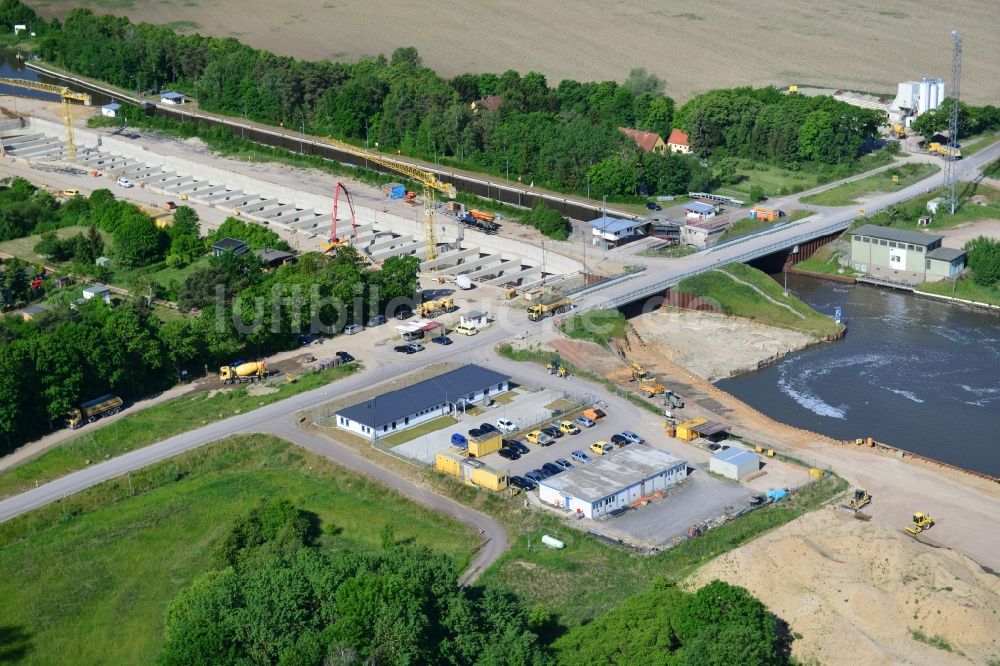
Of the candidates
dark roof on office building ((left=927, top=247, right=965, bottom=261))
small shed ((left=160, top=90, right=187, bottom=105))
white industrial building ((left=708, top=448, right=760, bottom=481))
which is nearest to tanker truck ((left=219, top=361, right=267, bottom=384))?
white industrial building ((left=708, top=448, right=760, bottom=481))

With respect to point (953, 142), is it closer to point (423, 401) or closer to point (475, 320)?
point (475, 320)

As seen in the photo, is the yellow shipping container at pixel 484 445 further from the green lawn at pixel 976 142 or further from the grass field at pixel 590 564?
the green lawn at pixel 976 142

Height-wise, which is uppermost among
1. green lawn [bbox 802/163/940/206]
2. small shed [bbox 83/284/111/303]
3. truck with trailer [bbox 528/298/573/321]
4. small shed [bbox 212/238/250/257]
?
green lawn [bbox 802/163/940/206]

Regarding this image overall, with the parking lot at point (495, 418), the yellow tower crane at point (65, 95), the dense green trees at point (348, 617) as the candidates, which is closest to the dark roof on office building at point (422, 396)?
the parking lot at point (495, 418)

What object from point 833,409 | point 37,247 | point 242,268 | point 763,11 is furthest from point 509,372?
point 763,11

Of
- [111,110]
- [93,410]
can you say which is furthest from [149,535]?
[111,110]

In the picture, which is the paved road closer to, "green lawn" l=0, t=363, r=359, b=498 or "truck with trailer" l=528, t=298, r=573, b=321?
"truck with trailer" l=528, t=298, r=573, b=321
